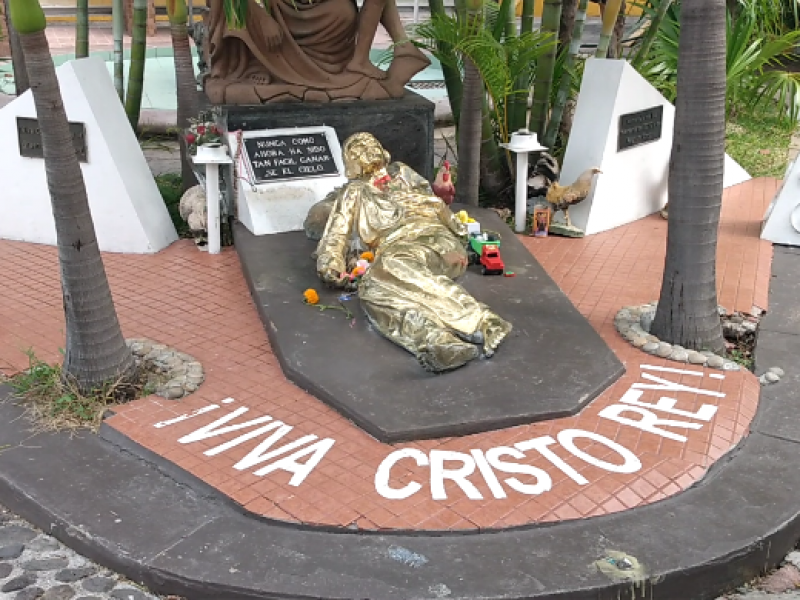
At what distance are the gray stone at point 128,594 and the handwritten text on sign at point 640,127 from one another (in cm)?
583

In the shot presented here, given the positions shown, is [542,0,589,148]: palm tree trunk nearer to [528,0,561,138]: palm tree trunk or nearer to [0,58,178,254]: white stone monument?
[528,0,561,138]: palm tree trunk

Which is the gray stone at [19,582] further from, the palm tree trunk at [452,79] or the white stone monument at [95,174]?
the palm tree trunk at [452,79]

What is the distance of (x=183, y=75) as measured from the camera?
25.9 ft

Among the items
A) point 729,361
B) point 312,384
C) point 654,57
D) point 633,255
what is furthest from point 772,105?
point 312,384

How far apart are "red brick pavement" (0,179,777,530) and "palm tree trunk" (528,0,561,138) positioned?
164cm

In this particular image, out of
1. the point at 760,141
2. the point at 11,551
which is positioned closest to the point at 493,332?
the point at 11,551

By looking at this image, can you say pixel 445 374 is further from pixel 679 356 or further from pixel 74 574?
pixel 74 574

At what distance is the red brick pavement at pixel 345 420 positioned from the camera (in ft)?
13.3

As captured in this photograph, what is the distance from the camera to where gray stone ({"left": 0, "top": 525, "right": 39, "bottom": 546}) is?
13.5 ft

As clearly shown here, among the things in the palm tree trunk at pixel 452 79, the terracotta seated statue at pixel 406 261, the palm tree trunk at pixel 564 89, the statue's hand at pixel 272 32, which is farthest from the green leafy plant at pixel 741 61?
the terracotta seated statue at pixel 406 261

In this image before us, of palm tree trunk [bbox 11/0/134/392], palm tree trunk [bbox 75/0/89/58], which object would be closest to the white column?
palm tree trunk [bbox 11/0/134/392]

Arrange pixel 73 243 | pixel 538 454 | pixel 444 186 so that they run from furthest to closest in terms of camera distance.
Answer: pixel 444 186
pixel 73 243
pixel 538 454

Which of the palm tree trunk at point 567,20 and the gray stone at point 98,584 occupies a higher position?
the palm tree trunk at point 567,20

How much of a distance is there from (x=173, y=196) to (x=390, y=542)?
5488 millimetres
